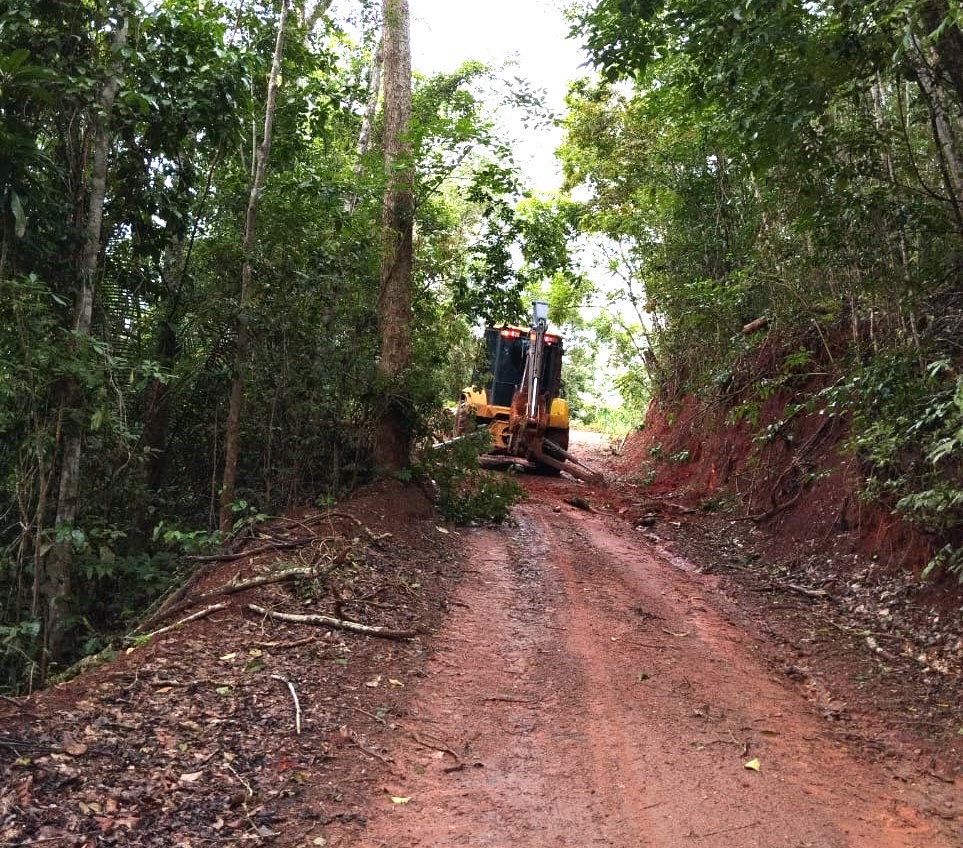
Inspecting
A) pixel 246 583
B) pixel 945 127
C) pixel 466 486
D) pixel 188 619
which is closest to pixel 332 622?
pixel 246 583

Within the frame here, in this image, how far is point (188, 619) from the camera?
A: 5.84 m

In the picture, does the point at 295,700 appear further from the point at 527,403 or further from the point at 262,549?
the point at 527,403

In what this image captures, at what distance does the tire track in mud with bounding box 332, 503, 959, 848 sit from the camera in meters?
3.80

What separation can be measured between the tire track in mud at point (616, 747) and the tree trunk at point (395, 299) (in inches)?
114

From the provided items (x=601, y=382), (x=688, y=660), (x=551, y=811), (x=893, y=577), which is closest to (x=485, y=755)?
(x=551, y=811)

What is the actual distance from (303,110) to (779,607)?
758cm

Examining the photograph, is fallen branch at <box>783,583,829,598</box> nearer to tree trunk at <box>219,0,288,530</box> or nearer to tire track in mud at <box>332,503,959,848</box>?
tire track in mud at <box>332,503,959,848</box>

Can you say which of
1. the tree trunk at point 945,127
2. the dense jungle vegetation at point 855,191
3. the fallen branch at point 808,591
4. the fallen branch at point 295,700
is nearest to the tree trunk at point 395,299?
the dense jungle vegetation at point 855,191

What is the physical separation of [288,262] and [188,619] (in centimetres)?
378

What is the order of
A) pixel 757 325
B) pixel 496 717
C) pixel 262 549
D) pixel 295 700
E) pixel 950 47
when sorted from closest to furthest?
pixel 295 700, pixel 496 717, pixel 950 47, pixel 262 549, pixel 757 325

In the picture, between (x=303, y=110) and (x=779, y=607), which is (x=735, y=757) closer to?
(x=779, y=607)

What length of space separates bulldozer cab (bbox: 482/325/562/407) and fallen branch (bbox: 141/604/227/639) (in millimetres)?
11324

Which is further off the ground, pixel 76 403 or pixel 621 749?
pixel 76 403

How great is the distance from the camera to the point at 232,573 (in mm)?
6746
